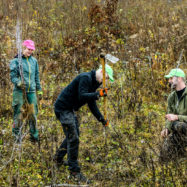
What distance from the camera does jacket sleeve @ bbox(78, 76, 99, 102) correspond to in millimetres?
3393

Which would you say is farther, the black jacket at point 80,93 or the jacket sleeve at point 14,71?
the jacket sleeve at point 14,71

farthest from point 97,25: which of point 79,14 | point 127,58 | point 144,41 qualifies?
point 127,58

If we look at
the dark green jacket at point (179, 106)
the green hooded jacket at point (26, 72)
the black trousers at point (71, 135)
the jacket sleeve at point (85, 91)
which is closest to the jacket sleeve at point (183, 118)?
the dark green jacket at point (179, 106)

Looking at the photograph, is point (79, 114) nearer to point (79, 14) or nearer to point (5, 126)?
point (5, 126)

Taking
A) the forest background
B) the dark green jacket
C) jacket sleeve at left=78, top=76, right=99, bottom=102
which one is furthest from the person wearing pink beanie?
the dark green jacket

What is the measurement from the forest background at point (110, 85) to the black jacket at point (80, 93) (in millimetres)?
469

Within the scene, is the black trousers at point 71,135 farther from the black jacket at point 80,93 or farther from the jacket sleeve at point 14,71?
the jacket sleeve at point 14,71

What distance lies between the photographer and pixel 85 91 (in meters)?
3.43

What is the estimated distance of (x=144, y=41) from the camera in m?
7.93

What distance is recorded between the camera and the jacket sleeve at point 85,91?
339 centimetres

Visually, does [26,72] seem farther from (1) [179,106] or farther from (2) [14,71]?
(1) [179,106]

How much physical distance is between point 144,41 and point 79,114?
3.45m

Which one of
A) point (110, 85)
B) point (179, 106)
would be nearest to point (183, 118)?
point (179, 106)

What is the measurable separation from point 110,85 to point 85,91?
328cm
